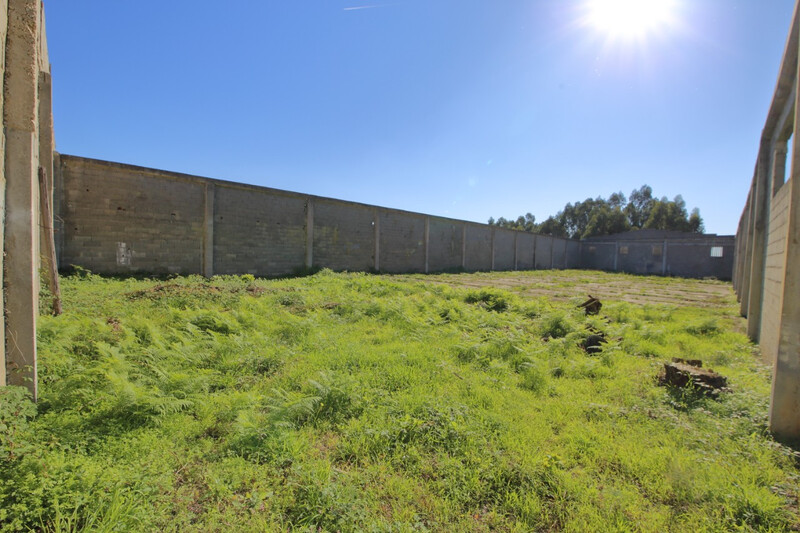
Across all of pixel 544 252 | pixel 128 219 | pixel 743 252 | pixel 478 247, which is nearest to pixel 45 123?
pixel 128 219

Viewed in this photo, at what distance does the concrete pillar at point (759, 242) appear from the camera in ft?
18.7

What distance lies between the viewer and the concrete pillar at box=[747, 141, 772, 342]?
5.71m

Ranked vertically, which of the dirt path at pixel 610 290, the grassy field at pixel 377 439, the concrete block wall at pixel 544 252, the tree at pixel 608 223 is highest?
the tree at pixel 608 223

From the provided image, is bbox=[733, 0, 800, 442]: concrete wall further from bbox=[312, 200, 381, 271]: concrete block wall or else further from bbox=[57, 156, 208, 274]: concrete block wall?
bbox=[312, 200, 381, 271]: concrete block wall

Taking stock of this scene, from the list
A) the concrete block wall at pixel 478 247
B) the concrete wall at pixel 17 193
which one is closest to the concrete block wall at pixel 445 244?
the concrete block wall at pixel 478 247

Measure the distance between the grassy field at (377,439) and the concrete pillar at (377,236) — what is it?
44.3 feet

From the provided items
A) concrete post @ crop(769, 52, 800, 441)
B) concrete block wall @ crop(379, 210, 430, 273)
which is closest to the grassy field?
concrete post @ crop(769, 52, 800, 441)

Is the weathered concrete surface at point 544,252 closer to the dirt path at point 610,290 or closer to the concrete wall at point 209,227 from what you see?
the dirt path at point 610,290

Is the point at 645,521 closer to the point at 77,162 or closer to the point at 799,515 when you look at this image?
the point at 799,515

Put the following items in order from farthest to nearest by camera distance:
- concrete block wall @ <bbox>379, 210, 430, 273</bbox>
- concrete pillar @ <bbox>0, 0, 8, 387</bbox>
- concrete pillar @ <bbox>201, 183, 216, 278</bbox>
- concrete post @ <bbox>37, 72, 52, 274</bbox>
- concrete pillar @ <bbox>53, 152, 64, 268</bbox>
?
concrete block wall @ <bbox>379, 210, 430, 273</bbox> → concrete pillar @ <bbox>201, 183, 216, 278</bbox> → concrete pillar @ <bbox>53, 152, 64, 268</bbox> → concrete post @ <bbox>37, 72, 52, 274</bbox> → concrete pillar @ <bbox>0, 0, 8, 387</bbox>

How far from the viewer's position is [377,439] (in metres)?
2.62

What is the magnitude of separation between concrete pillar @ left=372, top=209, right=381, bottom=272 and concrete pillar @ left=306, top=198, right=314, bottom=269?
4018mm

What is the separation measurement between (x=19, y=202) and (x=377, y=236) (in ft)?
52.0

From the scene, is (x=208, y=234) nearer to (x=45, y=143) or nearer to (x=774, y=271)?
(x=45, y=143)
